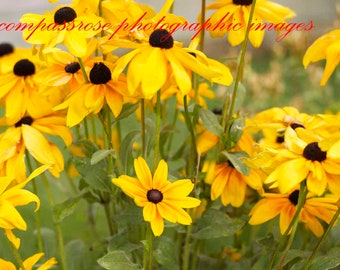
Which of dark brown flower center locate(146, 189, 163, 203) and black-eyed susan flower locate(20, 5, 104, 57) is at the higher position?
black-eyed susan flower locate(20, 5, 104, 57)

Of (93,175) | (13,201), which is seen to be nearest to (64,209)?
(93,175)

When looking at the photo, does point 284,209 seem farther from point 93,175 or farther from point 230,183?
point 93,175

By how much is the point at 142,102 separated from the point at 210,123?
0.36 ft

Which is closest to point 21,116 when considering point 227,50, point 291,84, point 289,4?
point 291,84

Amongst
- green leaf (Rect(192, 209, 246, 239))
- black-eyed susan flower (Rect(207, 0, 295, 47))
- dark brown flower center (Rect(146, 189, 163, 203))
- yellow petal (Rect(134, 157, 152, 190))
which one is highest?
black-eyed susan flower (Rect(207, 0, 295, 47))

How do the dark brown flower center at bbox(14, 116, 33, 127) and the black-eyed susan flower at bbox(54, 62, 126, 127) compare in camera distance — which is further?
the dark brown flower center at bbox(14, 116, 33, 127)

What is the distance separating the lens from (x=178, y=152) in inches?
41.1

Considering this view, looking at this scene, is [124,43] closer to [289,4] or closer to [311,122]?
[311,122]

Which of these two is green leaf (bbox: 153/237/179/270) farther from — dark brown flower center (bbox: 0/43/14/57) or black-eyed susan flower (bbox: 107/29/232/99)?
dark brown flower center (bbox: 0/43/14/57)

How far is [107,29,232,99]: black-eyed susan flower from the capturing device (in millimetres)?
670

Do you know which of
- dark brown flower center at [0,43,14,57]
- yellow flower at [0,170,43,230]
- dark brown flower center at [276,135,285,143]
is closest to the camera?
yellow flower at [0,170,43,230]

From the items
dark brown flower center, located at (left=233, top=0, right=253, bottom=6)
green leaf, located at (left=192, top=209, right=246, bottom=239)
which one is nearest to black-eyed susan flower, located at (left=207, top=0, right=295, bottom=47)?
dark brown flower center, located at (left=233, top=0, right=253, bottom=6)

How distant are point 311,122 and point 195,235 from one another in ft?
0.73

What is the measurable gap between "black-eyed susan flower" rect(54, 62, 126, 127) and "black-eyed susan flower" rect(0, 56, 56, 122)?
10 centimetres
